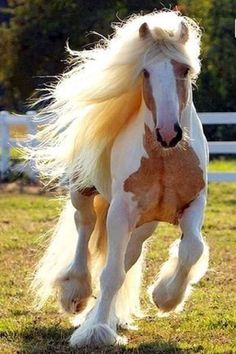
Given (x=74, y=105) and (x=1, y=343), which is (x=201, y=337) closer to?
(x=1, y=343)

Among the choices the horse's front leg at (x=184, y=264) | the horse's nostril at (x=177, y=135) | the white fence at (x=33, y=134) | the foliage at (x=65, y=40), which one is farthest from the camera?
the foliage at (x=65, y=40)

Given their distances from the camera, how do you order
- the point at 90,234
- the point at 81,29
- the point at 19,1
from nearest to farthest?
1. the point at 90,234
2. the point at 81,29
3. the point at 19,1

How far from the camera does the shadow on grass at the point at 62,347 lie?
17.3ft

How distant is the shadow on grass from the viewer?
208 inches

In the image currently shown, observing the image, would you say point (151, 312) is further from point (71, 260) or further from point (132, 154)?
point (132, 154)

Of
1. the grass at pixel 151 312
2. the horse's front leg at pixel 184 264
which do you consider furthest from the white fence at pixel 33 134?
the horse's front leg at pixel 184 264

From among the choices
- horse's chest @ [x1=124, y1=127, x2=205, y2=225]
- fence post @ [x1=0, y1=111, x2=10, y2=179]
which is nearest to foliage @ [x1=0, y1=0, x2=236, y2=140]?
fence post @ [x1=0, y1=111, x2=10, y2=179]

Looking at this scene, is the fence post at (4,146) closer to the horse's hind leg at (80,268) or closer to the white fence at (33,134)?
the white fence at (33,134)

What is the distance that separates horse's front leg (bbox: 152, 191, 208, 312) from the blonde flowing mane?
2.21 feet

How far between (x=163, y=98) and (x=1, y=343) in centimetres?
163

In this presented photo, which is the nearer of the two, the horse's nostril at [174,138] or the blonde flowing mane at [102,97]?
the horse's nostril at [174,138]

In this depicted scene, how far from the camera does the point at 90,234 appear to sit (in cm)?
650

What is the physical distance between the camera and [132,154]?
558cm

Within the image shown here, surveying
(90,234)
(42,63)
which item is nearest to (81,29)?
(42,63)
